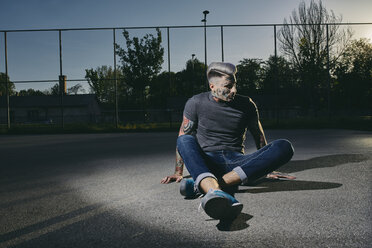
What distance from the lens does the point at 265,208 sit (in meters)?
2.38

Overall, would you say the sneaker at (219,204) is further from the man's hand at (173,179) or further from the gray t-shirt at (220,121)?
the man's hand at (173,179)

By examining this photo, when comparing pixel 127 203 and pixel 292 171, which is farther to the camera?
pixel 292 171

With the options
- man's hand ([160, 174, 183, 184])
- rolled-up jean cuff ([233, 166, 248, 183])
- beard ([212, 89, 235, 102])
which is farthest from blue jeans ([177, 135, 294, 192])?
man's hand ([160, 174, 183, 184])

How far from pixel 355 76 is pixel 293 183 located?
34176 mm

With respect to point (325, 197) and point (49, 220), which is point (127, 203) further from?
point (325, 197)

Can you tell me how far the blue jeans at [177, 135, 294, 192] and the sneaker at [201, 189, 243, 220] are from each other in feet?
0.79

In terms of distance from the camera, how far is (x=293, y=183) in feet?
10.6

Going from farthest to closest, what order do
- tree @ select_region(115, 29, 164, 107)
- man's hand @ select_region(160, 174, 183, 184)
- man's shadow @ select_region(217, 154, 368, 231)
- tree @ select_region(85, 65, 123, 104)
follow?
tree @ select_region(85, 65, 123, 104) → tree @ select_region(115, 29, 164, 107) → man's hand @ select_region(160, 174, 183, 184) → man's shadow @ select_region(217, 154, 368, 231)

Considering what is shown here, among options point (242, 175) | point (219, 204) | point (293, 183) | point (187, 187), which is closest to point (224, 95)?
point (242, 175)

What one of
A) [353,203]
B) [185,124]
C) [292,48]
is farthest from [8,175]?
[292,48]

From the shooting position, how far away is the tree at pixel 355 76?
87.8ft

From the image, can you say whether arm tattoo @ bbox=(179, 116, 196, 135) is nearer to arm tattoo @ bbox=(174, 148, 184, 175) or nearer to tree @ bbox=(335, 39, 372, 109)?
arm tattoo @ bbox=(174, 148, 184, 175)

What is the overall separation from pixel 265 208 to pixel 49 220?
5.94ft

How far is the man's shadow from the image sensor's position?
80.9 inches
